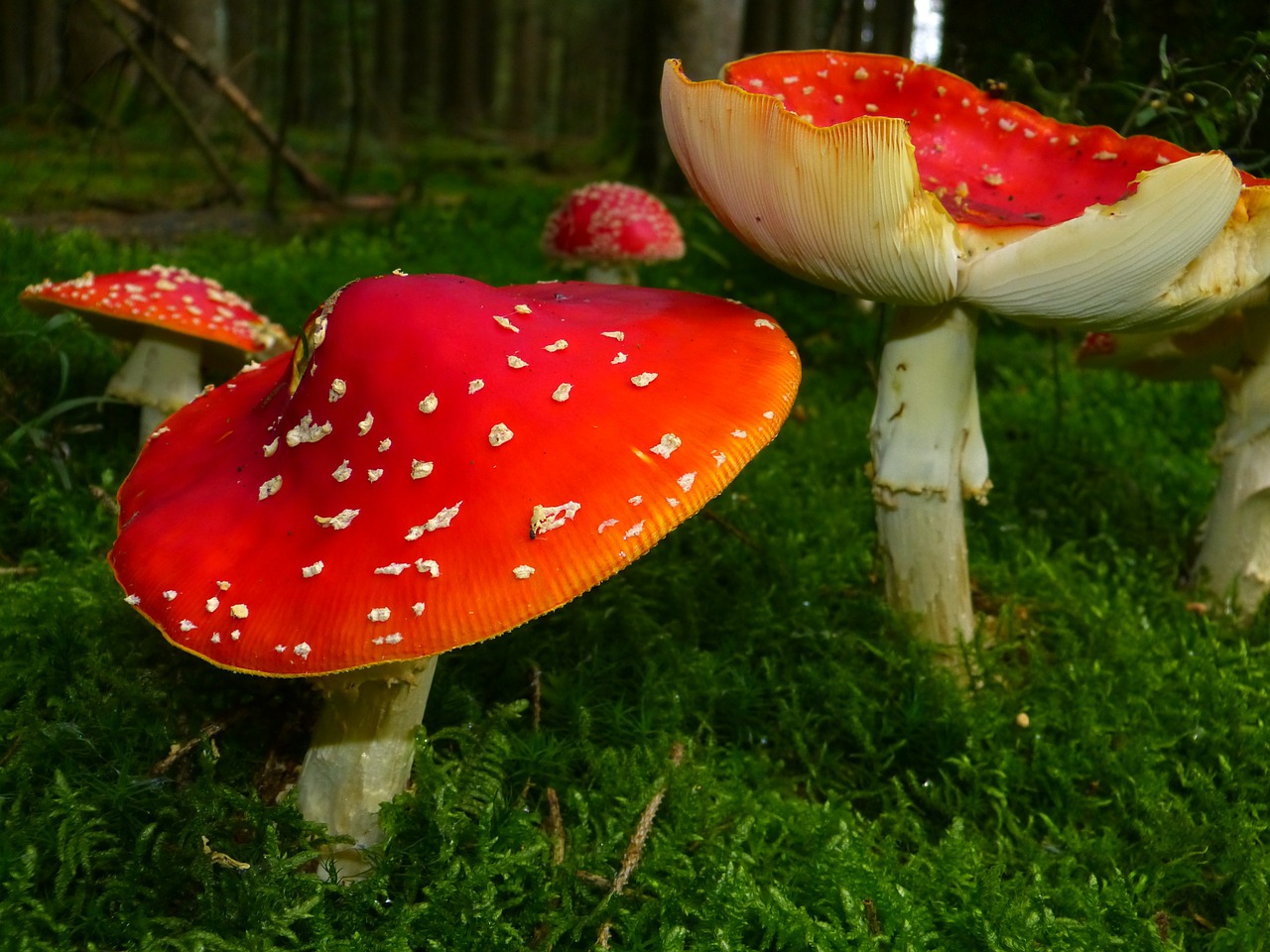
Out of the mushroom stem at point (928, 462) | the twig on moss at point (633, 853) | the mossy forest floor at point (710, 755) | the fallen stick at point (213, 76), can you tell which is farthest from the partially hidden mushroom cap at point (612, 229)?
the twig on moss at point (633, 853)

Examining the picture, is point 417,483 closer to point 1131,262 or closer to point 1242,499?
point 1131,262

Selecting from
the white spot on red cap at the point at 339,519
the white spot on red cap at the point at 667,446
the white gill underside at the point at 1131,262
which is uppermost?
the white gill underside at the point at 1131,262

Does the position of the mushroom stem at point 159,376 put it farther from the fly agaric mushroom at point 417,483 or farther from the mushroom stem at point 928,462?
the mushroom stem at point 928,462

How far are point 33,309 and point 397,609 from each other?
8.43 ft

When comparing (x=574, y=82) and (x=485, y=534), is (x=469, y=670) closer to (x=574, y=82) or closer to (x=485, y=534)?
(x=485, y=534)

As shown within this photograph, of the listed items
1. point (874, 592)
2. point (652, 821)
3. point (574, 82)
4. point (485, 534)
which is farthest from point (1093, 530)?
point (574, 82)

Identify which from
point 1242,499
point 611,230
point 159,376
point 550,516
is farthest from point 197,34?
point 1242,499

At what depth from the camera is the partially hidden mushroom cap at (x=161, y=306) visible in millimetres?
2979

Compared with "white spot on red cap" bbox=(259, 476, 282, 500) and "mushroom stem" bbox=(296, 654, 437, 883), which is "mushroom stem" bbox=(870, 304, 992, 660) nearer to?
"mushroom stem" bbox=(296, 654, 437, 883)

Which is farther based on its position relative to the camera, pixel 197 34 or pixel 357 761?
pixel 197 34

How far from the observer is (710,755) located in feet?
7.75

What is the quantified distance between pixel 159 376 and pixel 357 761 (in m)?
2.12

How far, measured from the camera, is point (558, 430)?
163cm

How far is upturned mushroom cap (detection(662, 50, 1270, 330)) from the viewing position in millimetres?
1701
